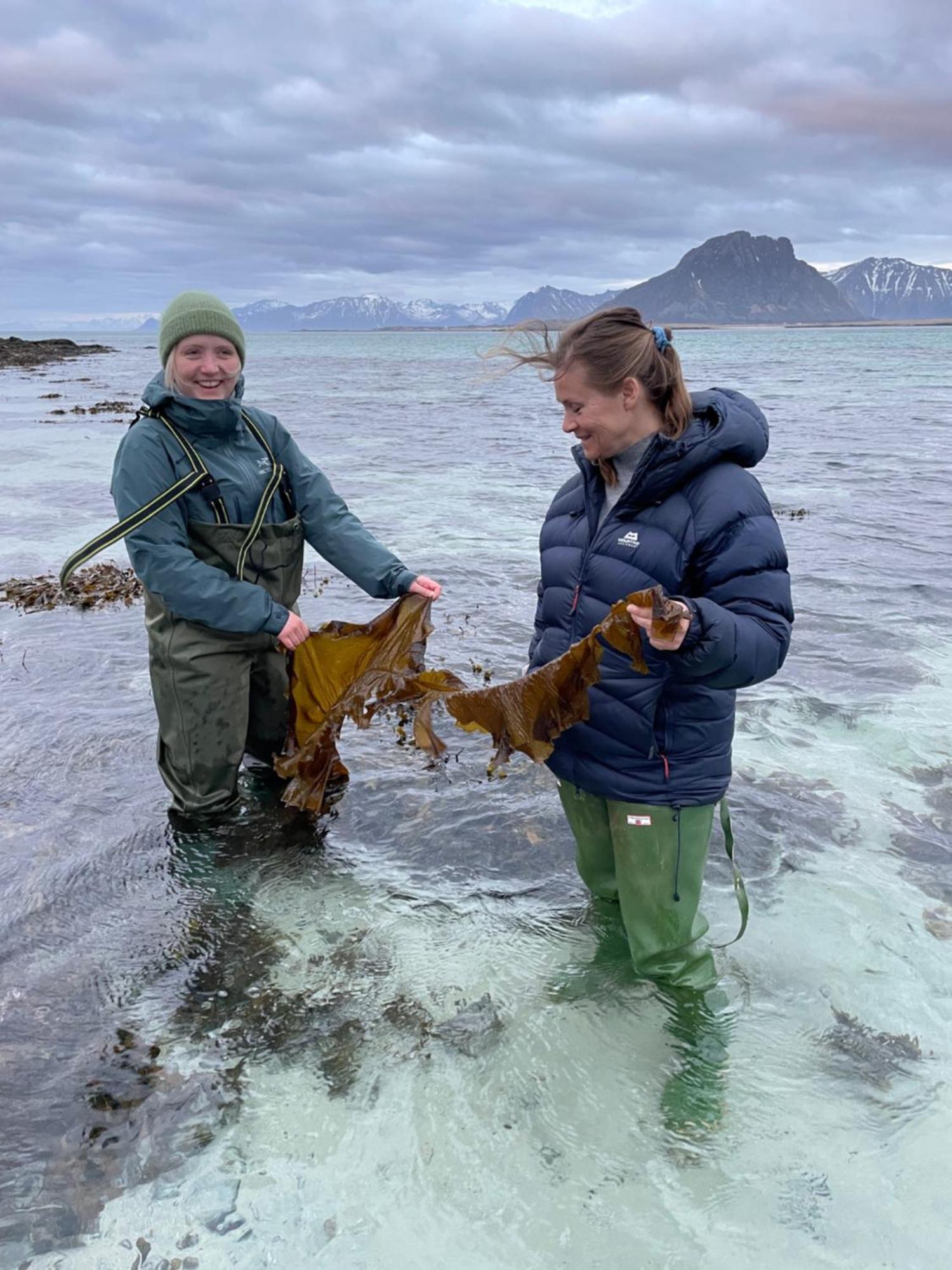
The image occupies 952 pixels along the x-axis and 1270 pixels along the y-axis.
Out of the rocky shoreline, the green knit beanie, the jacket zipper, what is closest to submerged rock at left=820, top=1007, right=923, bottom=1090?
the jacket zipper

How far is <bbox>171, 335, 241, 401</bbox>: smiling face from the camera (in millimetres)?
4227

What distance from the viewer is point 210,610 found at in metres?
4.32

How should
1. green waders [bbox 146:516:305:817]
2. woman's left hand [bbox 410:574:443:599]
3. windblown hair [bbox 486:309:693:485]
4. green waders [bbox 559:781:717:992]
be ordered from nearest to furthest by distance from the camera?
windblown hair [bbox 486:309:693:485], green waders [bbox 559:781:717:992], green waders [bbox 146:516:305:817], woman's left hand [bbox 410:574:443:599]

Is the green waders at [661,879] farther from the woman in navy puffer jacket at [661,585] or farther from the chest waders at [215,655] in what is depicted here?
the chest waders at [215,655]

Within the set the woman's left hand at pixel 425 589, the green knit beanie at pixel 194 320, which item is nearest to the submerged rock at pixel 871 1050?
the woman's left hand at pixel 425 589

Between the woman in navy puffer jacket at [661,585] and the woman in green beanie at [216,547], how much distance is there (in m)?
1.60

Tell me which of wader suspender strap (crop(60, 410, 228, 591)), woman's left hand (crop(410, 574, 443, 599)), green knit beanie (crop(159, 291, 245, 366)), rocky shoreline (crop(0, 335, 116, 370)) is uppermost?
rocky shoreline (crop(0, 335, 116, 370))

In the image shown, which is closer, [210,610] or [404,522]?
[210,610]

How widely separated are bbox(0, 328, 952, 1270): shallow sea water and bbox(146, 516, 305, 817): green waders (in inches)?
16.3

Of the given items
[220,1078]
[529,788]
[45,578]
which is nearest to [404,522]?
[45,578]

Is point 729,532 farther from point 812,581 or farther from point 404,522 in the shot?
point 404,522

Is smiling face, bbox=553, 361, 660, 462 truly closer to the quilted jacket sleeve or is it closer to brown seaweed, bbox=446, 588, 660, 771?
the quilted jacket sleeve

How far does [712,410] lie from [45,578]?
901 centimetres

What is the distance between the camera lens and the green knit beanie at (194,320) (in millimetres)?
4195
